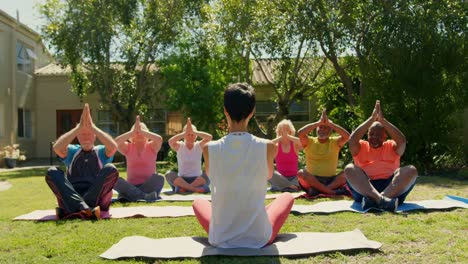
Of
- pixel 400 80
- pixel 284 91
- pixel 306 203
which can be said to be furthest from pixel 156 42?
pixel 306 203

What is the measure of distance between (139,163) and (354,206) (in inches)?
141

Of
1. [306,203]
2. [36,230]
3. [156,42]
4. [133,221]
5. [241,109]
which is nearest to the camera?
[241,109]

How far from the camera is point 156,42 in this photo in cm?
1802

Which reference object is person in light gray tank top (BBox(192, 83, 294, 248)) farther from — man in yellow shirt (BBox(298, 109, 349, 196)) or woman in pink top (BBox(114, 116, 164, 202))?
woman in pink top (BBox(114, 116, 164, 202))

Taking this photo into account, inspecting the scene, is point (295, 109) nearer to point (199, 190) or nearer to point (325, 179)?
point (199, 190)

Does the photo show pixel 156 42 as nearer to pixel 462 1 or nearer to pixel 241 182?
pixel 462 1

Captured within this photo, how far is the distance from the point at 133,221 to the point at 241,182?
225cm

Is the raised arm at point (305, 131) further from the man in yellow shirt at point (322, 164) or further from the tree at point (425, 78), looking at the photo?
the tree at point (425, 78)

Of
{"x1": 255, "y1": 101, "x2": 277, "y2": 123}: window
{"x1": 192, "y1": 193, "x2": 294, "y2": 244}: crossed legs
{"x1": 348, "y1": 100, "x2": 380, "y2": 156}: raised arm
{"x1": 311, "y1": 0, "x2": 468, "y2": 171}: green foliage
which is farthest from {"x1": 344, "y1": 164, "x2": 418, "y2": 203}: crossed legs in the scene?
{"x1": 255, "y1": 101, "x2": 277, "y2": 123}: window

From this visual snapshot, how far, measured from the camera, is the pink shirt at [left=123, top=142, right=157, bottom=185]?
7.98 m

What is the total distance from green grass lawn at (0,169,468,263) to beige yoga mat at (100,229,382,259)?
79mm

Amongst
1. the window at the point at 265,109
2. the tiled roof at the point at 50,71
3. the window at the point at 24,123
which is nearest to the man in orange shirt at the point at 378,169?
the window at the point at 265,109

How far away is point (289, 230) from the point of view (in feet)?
16.7

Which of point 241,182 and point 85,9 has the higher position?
point 85,9
